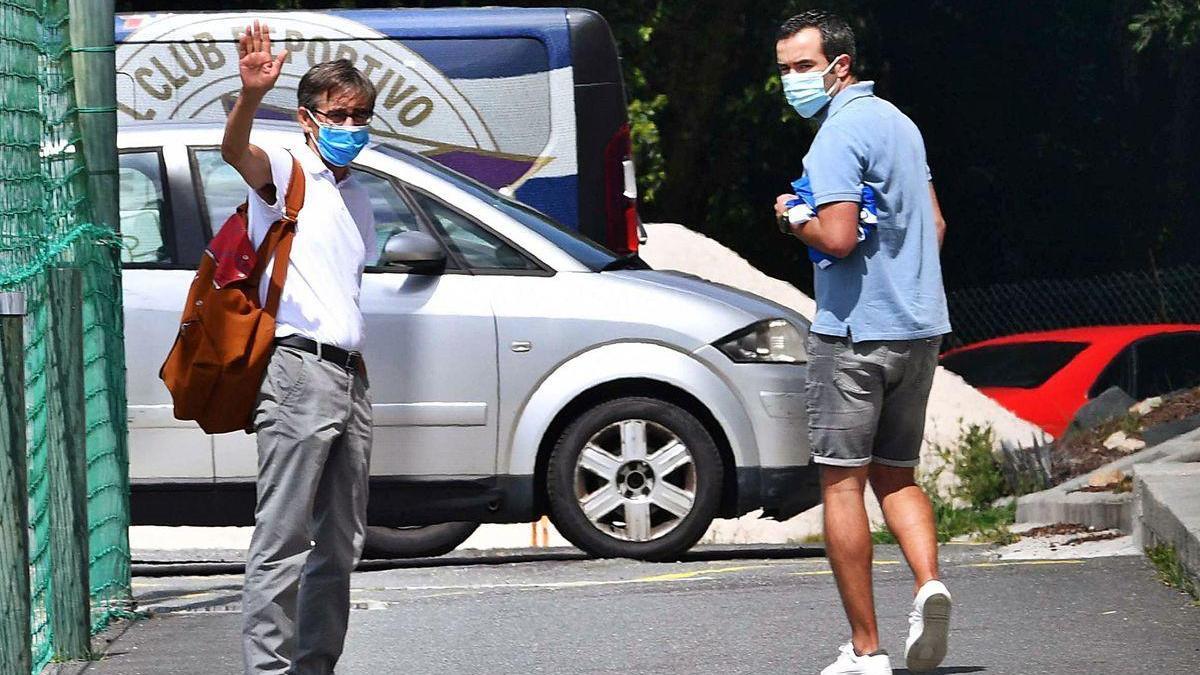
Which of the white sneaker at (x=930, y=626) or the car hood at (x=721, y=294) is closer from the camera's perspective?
the white sneaker at (x=930, y=626)

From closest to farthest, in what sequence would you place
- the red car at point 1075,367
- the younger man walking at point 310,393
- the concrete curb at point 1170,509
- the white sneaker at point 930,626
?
1. the younger man walking at point 310,393
2. the white sneaker at point 930,626
3. the concrete curb at point 1170,509
4. the red car at point 1075,367

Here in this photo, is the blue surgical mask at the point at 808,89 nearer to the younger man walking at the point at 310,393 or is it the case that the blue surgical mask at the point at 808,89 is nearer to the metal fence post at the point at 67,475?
the younger man walking at the point at 310,393

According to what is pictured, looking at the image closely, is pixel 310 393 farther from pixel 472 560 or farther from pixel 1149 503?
pixel 472 560

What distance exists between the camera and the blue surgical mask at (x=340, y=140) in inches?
206

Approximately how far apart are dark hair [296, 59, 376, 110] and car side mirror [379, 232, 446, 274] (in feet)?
9.91

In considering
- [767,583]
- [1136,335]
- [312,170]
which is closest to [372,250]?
[312,170]

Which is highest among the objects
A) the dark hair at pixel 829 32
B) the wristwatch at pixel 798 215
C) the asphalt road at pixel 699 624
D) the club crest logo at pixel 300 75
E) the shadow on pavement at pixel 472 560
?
the club crest logo at pixel 300 75

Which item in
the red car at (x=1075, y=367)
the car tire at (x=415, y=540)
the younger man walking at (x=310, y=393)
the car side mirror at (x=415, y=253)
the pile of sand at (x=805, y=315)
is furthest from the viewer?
the red car at (x=1075, y=367)

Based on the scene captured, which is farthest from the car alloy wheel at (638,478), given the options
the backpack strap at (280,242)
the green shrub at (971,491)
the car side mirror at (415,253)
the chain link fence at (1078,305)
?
the chain link fence at (1078,305)

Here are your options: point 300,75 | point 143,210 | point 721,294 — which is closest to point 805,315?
point 300,75

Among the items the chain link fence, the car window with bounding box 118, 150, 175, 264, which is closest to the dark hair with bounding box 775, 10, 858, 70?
the car window with bounding box 118, 150, 175, 264

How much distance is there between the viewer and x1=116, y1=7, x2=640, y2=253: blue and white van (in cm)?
1102

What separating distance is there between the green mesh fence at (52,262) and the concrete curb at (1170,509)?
342 cm

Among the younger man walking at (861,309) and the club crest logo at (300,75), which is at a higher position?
the club crest logo at (300,75)
